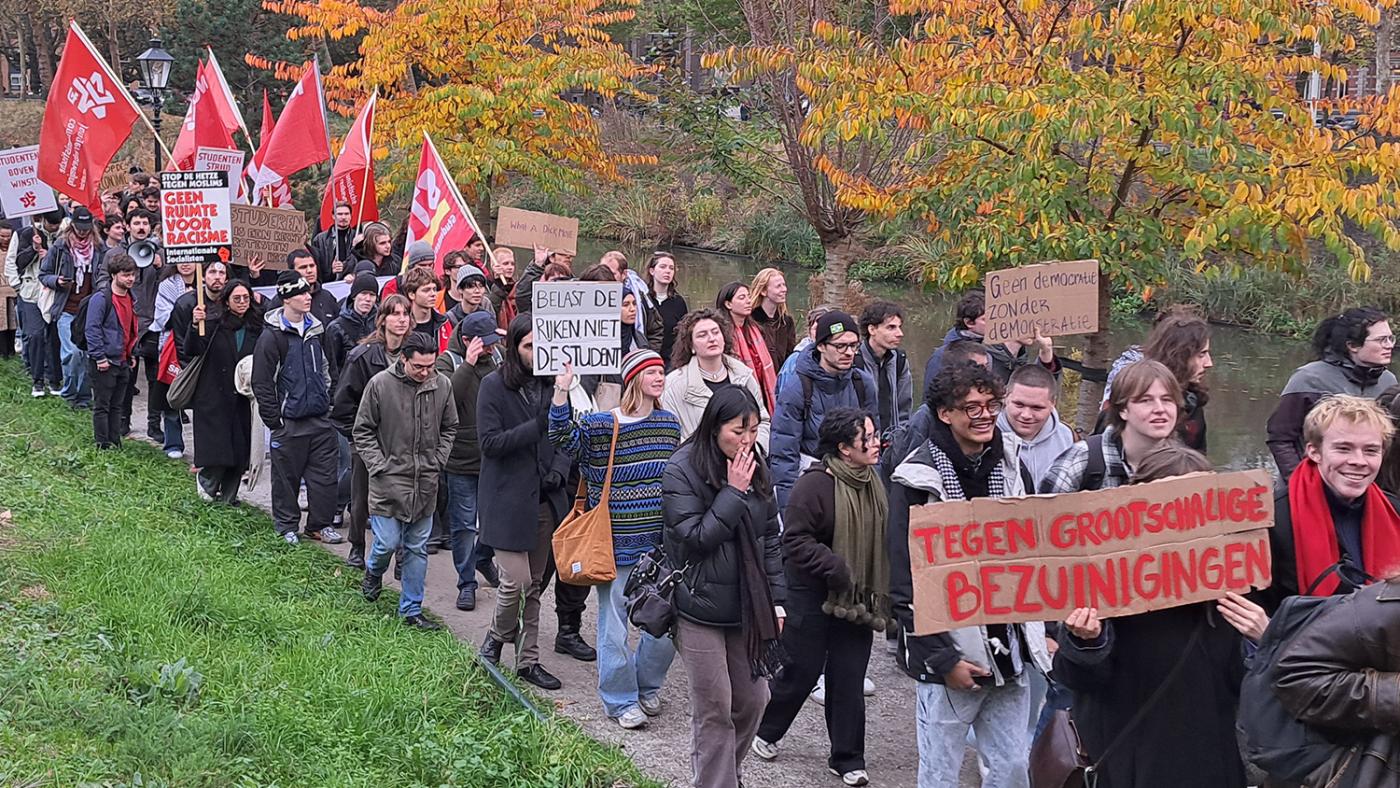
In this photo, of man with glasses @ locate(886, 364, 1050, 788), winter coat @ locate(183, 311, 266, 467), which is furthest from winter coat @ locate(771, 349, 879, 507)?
winter coat @ locate(183, 311, 266, 467)

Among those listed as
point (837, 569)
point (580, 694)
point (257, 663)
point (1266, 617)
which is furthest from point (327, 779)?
point (1266, 617)

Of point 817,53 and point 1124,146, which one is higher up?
point 817,53

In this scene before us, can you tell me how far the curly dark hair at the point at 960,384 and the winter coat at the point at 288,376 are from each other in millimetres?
5343

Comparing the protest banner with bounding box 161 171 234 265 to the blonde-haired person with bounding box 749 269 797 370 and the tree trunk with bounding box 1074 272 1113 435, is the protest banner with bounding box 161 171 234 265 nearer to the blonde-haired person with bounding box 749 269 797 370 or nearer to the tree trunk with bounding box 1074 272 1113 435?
the blonde-haired person with bounding box 749 269 797 370

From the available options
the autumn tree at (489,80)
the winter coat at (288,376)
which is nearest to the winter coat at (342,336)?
the winter coat at (288,376)

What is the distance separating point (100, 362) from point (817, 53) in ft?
20.4

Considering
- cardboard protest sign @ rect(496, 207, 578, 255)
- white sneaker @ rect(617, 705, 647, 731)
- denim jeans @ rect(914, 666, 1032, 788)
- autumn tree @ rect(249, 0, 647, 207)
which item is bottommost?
white sneaker @ rect(617, 705, 647, 731)

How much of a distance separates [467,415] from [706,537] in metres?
3.14

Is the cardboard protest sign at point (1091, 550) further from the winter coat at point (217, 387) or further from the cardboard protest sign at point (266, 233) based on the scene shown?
the cardboard protest sign at point (266, 233)

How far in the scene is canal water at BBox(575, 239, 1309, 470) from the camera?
54.4 feet

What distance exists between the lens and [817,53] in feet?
35.9

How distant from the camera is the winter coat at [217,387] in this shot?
9656 millimetres

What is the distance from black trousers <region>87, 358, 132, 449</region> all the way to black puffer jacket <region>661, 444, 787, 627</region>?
706cm

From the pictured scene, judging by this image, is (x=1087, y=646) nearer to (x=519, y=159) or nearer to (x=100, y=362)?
(x=100, y=362)
